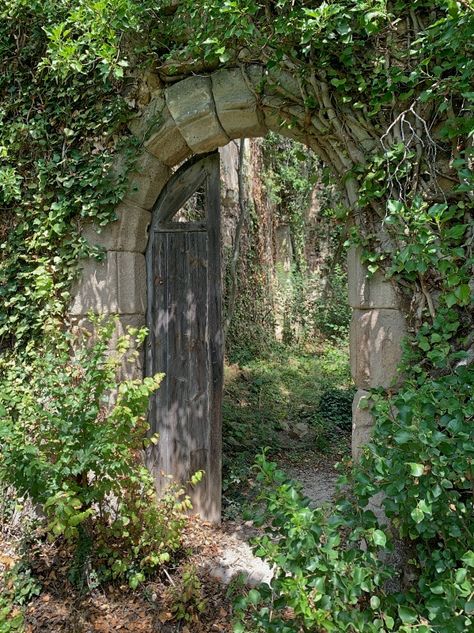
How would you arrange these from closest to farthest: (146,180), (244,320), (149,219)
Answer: (146,180), (149,219), (244,320)

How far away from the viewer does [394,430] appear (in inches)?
66.4

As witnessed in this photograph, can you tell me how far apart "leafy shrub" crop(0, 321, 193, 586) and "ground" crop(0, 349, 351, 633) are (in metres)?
0.15

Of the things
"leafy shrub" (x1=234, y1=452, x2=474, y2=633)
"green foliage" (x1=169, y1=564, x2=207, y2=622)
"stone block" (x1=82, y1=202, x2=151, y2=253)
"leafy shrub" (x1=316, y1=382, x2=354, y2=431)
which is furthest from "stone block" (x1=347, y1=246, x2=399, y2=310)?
"leafy shrub" (x1=316, y1=382, x2=354, y2=431)

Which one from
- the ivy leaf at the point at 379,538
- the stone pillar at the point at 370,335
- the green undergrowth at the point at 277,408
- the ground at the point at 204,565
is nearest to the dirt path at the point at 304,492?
the ground at the point at 204,565

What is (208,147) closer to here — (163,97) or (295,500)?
(163,97)

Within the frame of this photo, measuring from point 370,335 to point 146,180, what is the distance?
1773mm

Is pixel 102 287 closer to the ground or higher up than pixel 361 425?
higher up

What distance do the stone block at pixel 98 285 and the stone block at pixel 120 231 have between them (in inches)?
3.2

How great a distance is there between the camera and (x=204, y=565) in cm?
293

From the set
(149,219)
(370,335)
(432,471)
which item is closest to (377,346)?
(370,335)

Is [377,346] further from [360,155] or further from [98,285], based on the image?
[98,285]

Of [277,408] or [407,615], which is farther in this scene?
[277,408]

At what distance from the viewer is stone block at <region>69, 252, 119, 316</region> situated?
316cm

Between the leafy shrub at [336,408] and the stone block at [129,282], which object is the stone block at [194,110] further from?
the leafy shrub at [336,408]
